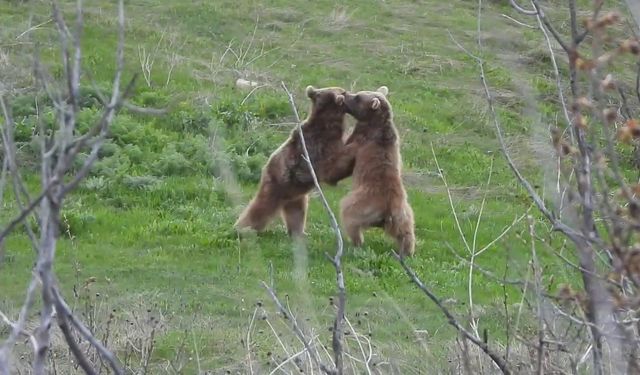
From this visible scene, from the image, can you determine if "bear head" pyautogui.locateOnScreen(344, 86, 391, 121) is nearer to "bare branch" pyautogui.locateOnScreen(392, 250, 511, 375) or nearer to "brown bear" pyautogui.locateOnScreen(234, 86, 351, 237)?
"brown bear" pyautogui.locateOnScreen(234, 86, 351, 237)

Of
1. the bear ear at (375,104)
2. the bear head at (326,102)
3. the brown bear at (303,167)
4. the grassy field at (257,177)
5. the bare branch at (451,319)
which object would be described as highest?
the bare branch at (451,319)

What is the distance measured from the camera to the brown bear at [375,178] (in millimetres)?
10195

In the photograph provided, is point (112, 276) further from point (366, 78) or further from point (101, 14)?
point (101, 14)

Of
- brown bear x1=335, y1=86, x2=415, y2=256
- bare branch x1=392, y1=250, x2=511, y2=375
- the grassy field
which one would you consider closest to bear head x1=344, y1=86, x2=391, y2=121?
brown bear x1=335, y1=86, x2=415, y2=256

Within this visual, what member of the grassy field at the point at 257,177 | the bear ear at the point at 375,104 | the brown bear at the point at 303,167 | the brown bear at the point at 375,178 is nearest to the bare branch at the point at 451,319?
the grassy field at the point at 257,177

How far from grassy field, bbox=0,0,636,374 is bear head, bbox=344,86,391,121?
48.1 inches

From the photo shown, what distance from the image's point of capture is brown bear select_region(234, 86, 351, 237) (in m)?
10.7

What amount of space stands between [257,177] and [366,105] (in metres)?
2.84

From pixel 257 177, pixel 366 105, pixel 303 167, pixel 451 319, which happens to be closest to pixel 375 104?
pixel 366 105

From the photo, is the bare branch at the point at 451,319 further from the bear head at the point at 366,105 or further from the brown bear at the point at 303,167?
the brown bear at the point at 303,167

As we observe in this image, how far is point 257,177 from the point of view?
43.0 ft

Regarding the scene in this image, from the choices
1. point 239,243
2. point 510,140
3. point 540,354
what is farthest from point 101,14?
point 540,354

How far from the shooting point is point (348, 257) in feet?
34.6

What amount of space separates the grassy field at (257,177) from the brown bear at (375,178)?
34 centimetres
